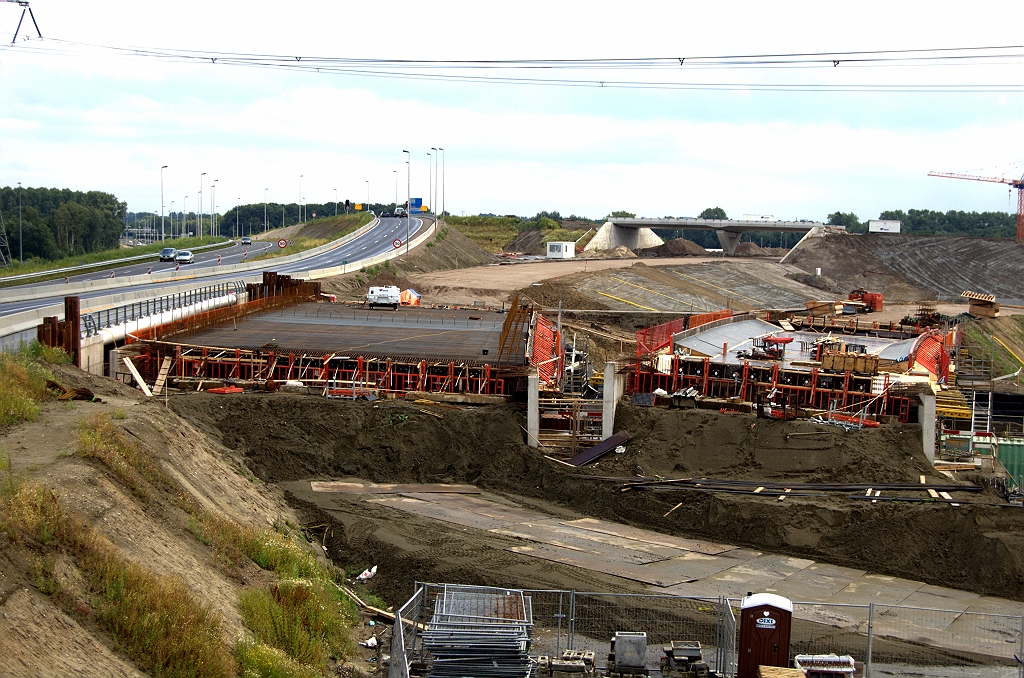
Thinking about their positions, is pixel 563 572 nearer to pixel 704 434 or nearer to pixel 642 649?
pixel 642 649

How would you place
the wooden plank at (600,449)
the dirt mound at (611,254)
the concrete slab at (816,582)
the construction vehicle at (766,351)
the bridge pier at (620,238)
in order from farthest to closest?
1. the bridge pier at (620,238)
2. the dirt mound at (611,254)
3. the construction vehicle at (766,351)
4. the wooden plank at (600,449)
5. the concrete slab at (816,582)

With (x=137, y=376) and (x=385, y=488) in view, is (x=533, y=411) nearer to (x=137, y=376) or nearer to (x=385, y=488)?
(x=385, y=488)

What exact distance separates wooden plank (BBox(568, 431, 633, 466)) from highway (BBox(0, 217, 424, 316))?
23.7 m

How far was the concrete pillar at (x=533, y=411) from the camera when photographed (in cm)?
3278

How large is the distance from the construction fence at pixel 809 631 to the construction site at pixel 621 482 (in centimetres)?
8

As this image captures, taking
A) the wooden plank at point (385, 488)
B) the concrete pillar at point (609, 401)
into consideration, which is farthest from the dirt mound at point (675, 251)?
the wooden plank at point (385, 488)

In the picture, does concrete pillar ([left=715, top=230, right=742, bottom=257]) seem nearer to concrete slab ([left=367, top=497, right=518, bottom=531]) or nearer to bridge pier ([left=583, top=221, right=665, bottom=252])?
bridge pier ([left=583, top=221, right=665, bottom=252])

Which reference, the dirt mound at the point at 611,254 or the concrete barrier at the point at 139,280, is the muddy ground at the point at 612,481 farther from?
the dirt mound at the point at 611,254

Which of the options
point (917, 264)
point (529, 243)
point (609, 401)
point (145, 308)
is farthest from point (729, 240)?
point (609, 401)

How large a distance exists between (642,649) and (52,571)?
879 cm

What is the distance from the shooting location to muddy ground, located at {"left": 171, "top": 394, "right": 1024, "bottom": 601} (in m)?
23.5

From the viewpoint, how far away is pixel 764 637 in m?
15.2

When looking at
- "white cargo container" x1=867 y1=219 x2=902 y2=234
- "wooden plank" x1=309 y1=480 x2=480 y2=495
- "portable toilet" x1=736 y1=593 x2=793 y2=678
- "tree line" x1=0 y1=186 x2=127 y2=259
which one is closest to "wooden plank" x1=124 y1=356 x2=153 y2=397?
"wooden plank" x1=309 y1=480 x2=480 y2=495

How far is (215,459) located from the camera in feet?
81.0
